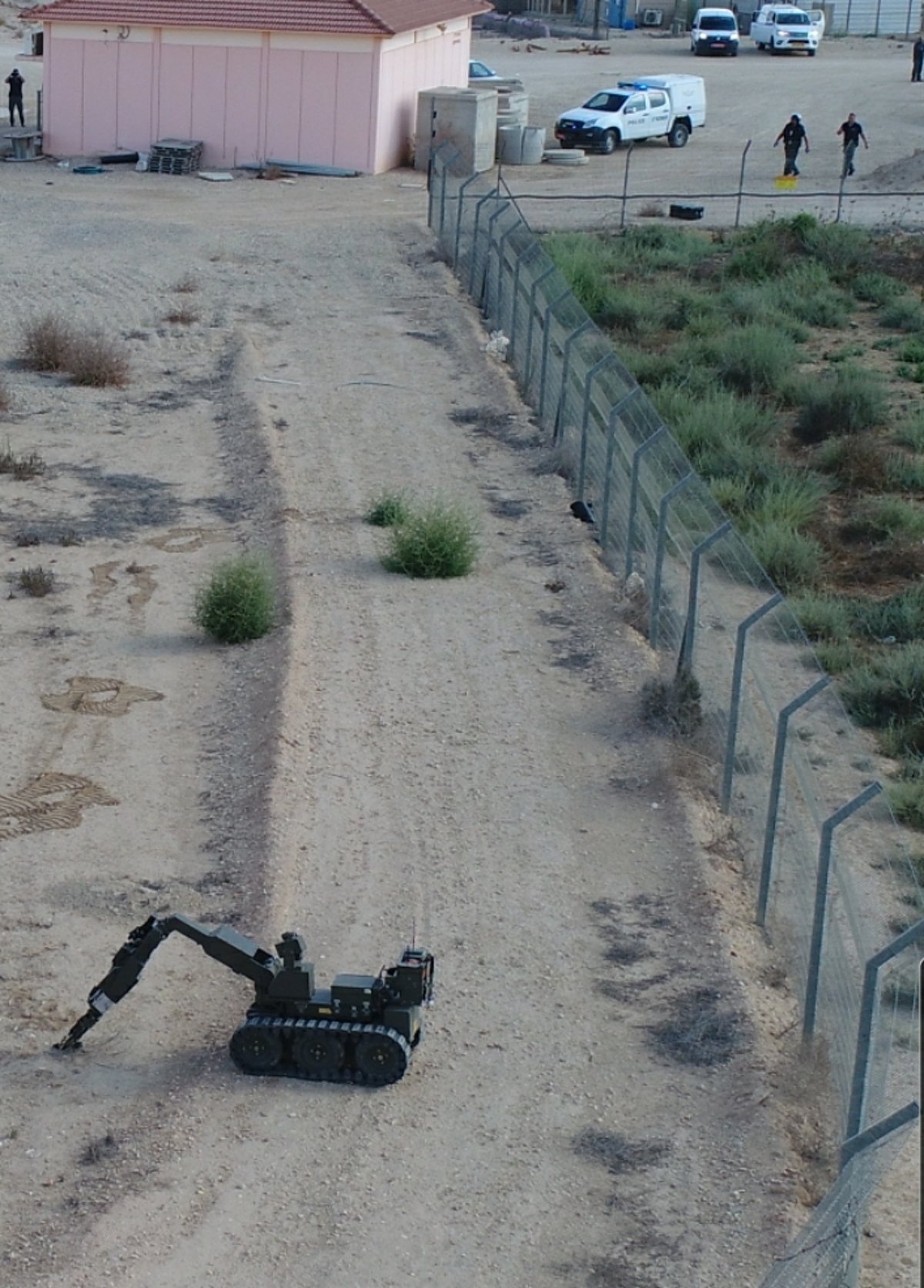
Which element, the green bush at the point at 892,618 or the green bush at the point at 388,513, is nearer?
the green bush at the point at 892,618

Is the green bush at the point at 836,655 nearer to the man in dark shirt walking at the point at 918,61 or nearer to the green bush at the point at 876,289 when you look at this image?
the green bush at the point at 876,289

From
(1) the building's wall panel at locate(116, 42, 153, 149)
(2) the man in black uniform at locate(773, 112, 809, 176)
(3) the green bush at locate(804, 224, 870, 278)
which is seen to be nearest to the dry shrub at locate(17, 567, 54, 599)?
(3) the green bush at locate(804, 224, 870, 278)

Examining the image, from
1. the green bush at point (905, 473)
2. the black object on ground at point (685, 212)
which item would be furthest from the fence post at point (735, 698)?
the black object on ground at point (685, 212)

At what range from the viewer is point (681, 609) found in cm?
1410

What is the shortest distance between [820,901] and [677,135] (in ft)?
120

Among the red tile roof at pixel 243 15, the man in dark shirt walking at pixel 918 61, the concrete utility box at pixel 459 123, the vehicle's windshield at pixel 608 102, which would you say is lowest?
the concrete utility box at pixel 459 123

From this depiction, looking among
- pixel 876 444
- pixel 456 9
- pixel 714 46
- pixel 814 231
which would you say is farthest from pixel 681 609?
pixel 714 46

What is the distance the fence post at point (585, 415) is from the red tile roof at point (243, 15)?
63.8ft

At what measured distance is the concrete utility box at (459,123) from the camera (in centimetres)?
3675

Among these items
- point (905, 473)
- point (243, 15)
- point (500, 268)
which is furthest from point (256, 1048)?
point (243, 15)

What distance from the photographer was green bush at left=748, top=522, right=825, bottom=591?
17594 mm

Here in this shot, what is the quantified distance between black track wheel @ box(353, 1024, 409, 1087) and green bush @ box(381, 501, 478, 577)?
752cm

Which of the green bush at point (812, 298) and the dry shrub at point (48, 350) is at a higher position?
the green bush at point (812, 298)

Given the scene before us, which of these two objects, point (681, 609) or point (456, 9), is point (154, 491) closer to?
point (681, 609)
